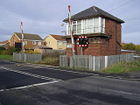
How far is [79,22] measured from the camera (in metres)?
25.7

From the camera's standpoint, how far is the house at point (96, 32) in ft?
74.9

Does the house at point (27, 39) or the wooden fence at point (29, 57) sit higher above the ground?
the house at point (27, 39)

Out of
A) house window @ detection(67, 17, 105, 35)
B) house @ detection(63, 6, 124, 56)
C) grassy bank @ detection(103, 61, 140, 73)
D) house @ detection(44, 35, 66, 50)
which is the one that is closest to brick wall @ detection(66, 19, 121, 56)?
house @ detection(63, 6, 124, 56)

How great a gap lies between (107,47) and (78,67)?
6.15 m

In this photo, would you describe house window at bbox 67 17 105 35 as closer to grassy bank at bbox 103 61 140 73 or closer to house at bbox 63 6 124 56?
house at bbox 63 6 124 56

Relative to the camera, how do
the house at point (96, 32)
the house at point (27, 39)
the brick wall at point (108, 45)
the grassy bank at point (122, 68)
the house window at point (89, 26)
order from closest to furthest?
the grassy bank at point (122, 68) → the brick wall at point (108, 45) → the house at point (96, 32) → the house window at point (89, 26) → the house at point (27, 39)

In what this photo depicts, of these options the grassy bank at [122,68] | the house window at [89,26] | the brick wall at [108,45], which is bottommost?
the grassy bank at [122,68]

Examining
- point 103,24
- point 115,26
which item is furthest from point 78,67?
point 115,26

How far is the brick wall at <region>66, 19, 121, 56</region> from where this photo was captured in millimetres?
22734

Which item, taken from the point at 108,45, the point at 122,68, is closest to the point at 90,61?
the point at 122,68

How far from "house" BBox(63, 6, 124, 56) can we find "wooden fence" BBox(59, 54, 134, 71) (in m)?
2.81

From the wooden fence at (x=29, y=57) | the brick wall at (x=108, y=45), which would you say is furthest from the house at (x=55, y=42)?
the brick wall at (x=108, y=45)

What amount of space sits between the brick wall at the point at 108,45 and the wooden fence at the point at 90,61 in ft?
7.96

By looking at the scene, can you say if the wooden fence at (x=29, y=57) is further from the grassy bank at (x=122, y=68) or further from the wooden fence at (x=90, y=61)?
the grassy bank at (x=122, y=68)
